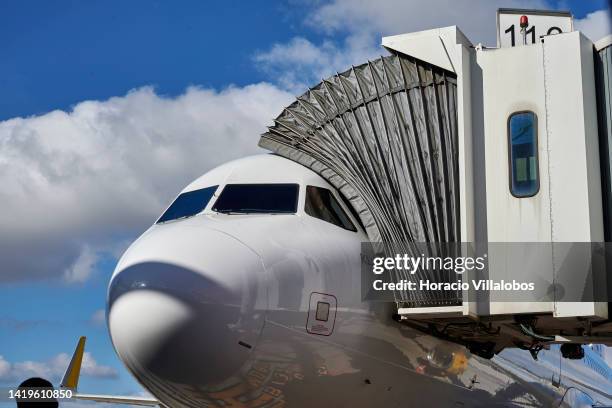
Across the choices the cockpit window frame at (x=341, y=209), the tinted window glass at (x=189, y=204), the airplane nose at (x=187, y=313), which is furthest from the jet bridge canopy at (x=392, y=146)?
the airplane nose at (x=187, y=313)

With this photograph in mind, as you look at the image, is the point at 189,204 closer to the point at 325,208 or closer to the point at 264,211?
the point at 264,211

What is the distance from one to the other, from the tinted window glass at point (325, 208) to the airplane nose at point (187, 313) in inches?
57.7

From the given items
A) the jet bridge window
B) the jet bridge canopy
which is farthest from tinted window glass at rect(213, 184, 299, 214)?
the jet bridge window

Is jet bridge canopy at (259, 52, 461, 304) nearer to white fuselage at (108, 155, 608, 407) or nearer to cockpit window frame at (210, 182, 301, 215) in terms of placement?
white fuselage at (108, 155, 608, 407)

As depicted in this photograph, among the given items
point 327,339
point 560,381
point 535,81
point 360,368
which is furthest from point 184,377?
point 560,381

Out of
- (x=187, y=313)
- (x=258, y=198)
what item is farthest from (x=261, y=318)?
(x=258, y=198)

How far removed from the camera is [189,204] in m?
9.05

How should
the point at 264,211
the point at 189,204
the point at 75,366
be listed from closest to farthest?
the point at 264,211, the point at 189,204, the point at 75,366

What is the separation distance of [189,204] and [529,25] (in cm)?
438

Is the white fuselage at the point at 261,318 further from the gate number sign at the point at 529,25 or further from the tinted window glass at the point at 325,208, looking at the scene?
the gate number sign at the point at 529,25

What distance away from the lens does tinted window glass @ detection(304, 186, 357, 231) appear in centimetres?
867

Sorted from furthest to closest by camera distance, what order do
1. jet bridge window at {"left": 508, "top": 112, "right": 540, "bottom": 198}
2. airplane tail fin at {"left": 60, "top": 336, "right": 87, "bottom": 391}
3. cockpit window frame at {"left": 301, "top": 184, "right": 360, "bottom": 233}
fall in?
airplane tail fin at {"left": 60, "top": 336, "right": 87, "bottom": 391} < cockpit window frame at {"left": 301, "top": 184, "right": 360, "bottom": 233} < jet bridge window at {"left": 508, "top": 112, "right": 540, "bottom": 198}

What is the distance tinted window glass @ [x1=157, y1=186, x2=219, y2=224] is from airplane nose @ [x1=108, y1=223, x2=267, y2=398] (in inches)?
57.8

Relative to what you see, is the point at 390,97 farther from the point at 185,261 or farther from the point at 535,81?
the point at 185,261
